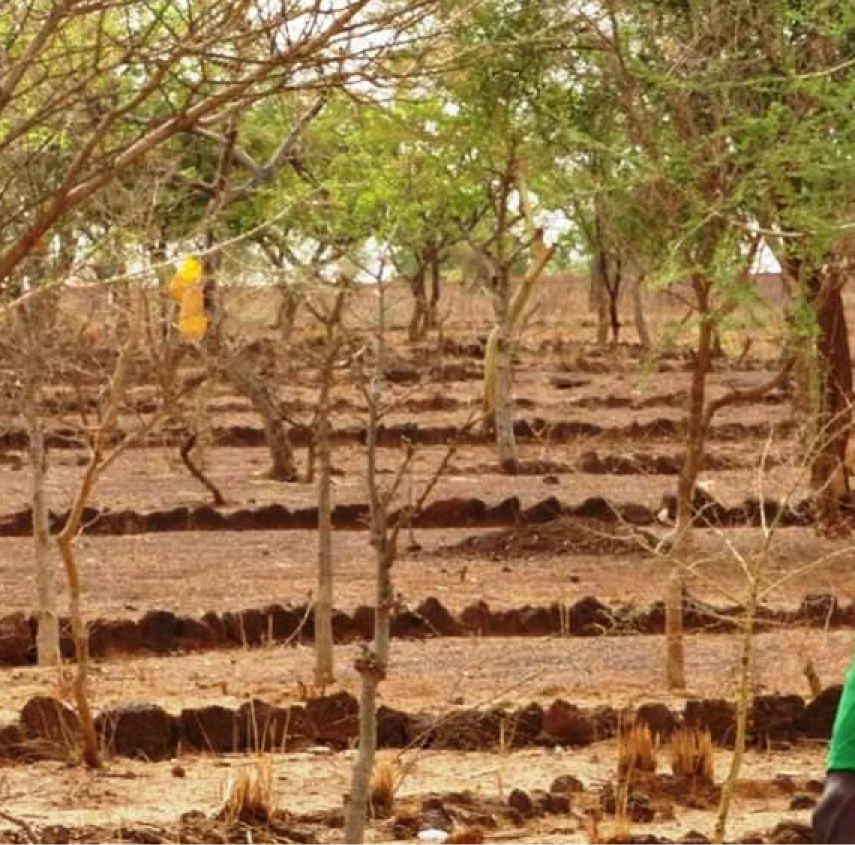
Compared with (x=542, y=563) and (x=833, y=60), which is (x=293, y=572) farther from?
(x=833, y=60)

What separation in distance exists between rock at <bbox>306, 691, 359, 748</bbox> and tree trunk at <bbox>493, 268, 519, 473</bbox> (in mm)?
11027

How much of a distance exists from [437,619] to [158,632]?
69.7 inches

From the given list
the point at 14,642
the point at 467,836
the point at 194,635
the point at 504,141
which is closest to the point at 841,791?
the point at 467,836

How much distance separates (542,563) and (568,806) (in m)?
8.86

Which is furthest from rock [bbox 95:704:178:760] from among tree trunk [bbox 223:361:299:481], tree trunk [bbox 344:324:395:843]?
tree trunk [bbox 223:361:299:481]

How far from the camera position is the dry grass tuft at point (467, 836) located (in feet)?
26.2

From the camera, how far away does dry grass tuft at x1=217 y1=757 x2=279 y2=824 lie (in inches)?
334

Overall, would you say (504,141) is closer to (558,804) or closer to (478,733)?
(478,733)

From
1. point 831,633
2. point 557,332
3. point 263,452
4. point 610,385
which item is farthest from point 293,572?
point 557,332

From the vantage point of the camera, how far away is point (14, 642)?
43.5 ft

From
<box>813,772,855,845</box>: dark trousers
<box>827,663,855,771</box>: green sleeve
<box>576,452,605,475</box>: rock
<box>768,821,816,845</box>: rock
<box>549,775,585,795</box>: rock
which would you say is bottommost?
<box>549,775,585,795</box>: rock

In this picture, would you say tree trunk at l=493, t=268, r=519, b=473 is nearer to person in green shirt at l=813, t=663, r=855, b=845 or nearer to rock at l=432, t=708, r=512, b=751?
rock at l=432, t=708, r=512, b=751

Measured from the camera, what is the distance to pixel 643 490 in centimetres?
2205

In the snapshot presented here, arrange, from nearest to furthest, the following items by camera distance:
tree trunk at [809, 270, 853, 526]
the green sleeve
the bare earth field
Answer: the green sleeve → the bare earth field → tree trunk at [809, 270, 853, 526]
